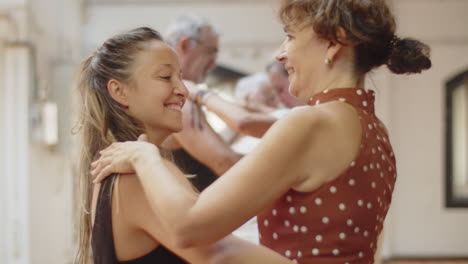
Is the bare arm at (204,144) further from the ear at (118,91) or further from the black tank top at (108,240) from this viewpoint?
the black tank top at (108,240)

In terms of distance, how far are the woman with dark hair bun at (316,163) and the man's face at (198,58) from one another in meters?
1.35

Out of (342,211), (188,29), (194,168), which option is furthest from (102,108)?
(188,29)

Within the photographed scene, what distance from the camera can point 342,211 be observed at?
1.20 meters

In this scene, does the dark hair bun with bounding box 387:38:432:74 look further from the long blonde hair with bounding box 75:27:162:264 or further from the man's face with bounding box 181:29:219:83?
the man's face with bounding box 181:29:219:83

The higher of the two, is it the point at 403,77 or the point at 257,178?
the point at 403,77

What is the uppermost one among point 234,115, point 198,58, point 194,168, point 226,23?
point 226,23

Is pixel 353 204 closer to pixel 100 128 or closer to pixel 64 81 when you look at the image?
pixel 100 128

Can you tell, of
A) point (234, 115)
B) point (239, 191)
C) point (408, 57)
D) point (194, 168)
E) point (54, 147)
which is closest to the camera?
point (239, 191)

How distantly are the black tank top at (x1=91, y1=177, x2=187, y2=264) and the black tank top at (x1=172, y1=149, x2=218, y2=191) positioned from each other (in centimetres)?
120

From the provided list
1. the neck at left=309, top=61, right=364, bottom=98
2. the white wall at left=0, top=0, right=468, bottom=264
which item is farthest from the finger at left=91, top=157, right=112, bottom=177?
the white wall at left=0, top=0, right=468, bottom=264

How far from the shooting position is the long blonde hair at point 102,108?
1.49 meters

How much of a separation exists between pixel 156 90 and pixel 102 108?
0.15 m

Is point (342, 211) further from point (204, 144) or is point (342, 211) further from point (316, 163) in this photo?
point (204, 144)

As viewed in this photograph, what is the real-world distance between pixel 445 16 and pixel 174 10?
13.7 ft
